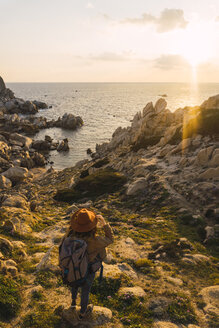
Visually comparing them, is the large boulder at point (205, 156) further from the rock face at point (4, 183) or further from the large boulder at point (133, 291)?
the rock face at point (4, 183)

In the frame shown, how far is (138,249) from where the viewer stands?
12898 mm

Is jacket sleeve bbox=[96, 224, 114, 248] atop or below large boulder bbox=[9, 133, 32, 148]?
atop

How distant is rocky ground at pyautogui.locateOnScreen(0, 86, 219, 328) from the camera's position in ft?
23.5

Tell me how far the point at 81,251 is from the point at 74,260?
0.27m

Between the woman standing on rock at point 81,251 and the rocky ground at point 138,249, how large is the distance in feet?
6.48

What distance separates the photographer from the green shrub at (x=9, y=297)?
6602 millimetres

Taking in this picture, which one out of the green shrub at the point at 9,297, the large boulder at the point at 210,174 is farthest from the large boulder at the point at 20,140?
the green shrub at the point at 9,297

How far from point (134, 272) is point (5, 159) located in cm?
4883

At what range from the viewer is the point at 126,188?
25.5 metres

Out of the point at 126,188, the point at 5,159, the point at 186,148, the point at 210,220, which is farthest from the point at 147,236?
the point at 5,159

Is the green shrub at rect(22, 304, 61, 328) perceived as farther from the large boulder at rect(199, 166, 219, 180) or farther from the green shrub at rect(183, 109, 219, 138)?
the green shrub at rect(183, 109, 219, 138)

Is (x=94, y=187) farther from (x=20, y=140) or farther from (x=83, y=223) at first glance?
(x=20, y=140)

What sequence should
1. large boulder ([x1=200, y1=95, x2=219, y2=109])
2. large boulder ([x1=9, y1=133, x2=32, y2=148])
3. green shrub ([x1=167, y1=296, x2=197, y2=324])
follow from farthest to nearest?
large boulder ([x1=9, y1=133, x2=32, y2=148]), large boulder ([x1=200, y1=95, x2=219, y2=109]), green shrub ([x1=167, y1=296, x2=197, y2=324])

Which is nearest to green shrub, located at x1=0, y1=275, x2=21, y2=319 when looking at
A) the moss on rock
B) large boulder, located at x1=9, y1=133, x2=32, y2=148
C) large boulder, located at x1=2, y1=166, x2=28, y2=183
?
the moss on rock
